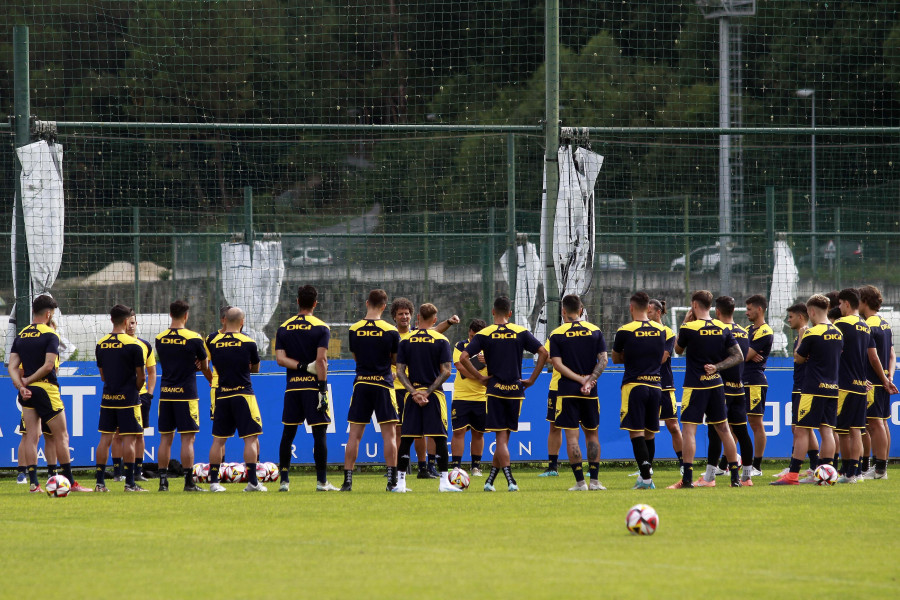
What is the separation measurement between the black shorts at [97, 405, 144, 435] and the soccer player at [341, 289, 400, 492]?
2.29 metres

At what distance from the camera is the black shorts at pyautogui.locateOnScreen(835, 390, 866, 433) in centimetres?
1259

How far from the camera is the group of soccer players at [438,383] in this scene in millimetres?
11898

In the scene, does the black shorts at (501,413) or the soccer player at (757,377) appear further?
the soccer player at (757,377)

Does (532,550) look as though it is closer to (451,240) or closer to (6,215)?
(451,240)

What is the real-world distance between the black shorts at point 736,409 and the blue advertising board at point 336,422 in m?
2.70

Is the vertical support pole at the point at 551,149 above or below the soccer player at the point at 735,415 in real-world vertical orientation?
above

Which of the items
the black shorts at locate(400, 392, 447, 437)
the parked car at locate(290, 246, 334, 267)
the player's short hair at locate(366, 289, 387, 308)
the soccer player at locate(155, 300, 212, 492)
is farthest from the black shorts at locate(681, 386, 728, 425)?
the parked car at locate(290, 246, 334, 267)

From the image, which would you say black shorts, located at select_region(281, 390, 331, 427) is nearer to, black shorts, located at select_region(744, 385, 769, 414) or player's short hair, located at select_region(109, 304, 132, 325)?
player's short hair, located at select_region(109, 304, 132, 325)

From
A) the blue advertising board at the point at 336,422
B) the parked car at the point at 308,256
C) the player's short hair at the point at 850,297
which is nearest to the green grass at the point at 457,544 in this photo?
the player's short hair at the point at 850,297

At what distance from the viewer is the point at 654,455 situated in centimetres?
1491

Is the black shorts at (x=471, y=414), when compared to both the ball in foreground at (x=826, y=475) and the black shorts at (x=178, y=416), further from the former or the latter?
the ball in foreground at (x=826, y=475)

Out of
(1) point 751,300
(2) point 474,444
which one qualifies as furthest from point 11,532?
(1) point 751,300

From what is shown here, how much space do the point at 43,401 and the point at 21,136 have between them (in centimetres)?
415

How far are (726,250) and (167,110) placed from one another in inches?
633
